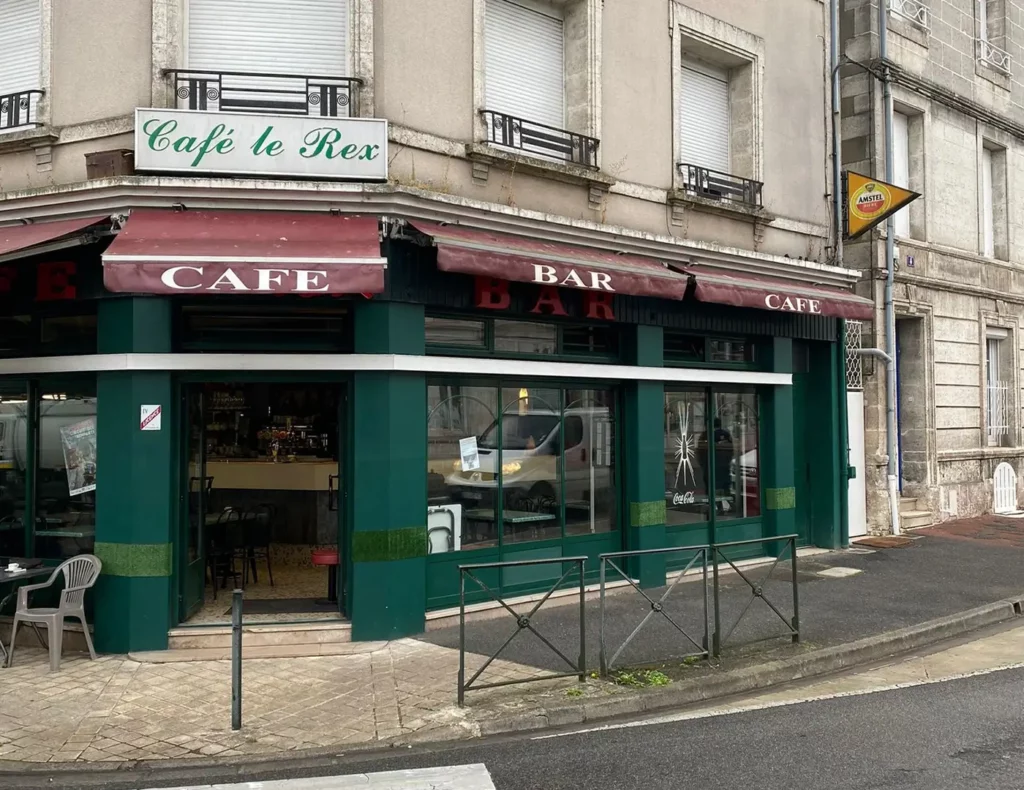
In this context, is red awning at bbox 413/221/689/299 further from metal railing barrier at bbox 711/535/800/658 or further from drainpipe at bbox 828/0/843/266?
drainpipe at bbox 828/0/843/266

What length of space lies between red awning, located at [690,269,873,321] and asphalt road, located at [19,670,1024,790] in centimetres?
526

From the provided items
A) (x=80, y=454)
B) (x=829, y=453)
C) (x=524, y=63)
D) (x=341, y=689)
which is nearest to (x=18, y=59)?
(x=80, y=454)

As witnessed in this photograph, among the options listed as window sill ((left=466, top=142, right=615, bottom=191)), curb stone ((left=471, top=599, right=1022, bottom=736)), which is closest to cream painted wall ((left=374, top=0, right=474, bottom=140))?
window sill ((left=466, top=142, right=615, bottom=191))

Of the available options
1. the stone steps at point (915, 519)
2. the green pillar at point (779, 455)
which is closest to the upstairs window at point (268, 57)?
the green pillar at point (779, 455)

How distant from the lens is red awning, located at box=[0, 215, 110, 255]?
718 centimetres

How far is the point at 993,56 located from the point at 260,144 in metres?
14.9

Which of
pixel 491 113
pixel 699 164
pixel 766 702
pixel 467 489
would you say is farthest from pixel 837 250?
pixel 766 702

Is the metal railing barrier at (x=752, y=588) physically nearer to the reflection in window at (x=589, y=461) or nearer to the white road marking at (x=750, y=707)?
the white road marking at (x=750, y=707)

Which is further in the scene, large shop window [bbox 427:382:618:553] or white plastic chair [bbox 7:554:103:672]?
large shop window [bbox 427:382:618:553]

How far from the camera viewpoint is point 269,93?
26.5 feet

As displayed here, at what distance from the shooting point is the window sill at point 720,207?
35.3 ft

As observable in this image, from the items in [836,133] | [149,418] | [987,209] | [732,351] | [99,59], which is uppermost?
[836,133]

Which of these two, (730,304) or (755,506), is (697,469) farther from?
(730,304)

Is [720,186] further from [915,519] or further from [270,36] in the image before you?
[915,519]
